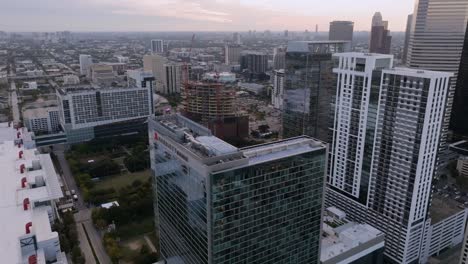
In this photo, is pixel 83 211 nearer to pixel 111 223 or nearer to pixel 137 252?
pixel 111 223

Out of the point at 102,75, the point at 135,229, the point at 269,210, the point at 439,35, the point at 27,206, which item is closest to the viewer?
the point at 269,210

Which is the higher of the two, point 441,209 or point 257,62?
point 257,62

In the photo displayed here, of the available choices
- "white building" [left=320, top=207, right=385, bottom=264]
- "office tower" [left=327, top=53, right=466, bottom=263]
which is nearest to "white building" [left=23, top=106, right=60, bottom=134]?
"office tower" [left=327, top=53, right=466, bottom=263]

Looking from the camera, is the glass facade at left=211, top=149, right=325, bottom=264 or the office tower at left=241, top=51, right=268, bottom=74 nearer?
the glass facade at left=211, top=149, right=325, bottom=264

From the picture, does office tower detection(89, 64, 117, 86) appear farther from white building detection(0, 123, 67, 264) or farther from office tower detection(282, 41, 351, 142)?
office tower detection(282, 41, 351, 142)

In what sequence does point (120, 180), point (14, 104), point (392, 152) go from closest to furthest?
1. point (392, 152)
2. point (120, 180)
3. point (14, 104)

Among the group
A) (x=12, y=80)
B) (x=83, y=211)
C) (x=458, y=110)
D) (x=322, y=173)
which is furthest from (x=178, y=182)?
(x=12, y=80)

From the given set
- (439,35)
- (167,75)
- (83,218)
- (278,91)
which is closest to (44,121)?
(83,218)

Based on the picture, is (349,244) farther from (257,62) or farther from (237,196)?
(257,62)
